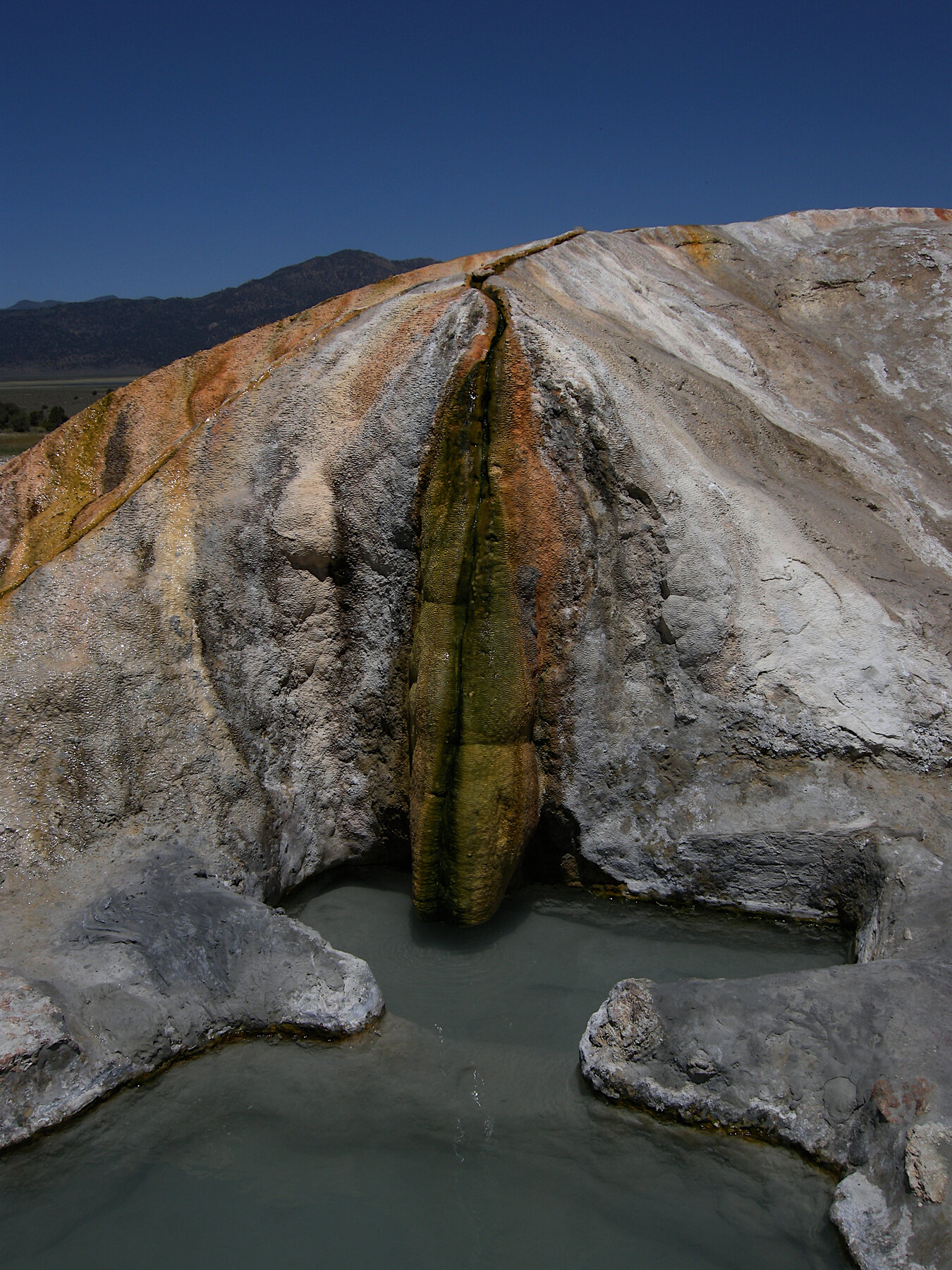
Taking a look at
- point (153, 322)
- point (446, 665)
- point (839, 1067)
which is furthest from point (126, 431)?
point (153, 322)

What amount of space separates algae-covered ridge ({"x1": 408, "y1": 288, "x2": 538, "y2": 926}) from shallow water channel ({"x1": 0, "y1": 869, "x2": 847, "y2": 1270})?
0.54 meters

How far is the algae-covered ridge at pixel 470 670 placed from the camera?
3498 millimetres

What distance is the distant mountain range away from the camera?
78812 mm

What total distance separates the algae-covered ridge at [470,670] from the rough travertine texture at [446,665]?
1 centimetres

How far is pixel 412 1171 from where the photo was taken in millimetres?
2570

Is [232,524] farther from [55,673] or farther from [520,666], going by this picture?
[520,666]

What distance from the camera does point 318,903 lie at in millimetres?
3854

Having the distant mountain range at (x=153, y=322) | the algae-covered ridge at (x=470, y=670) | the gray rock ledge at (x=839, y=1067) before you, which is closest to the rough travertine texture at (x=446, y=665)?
the algae-covered ridge at (x=470, y=670)

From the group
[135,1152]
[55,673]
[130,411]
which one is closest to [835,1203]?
[135,1152]

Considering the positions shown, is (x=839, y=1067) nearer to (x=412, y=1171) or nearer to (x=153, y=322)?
(x=412, y=1171)

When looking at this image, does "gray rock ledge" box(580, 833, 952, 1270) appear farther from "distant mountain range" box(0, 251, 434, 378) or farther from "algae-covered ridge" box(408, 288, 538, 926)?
"distant mountain range" box(0, 251, 434, 378)

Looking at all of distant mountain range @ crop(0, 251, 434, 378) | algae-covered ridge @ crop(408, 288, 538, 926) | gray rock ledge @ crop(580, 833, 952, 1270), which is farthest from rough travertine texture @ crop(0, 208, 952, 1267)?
distant mountain range @ crop(0, 251, 434, 378)

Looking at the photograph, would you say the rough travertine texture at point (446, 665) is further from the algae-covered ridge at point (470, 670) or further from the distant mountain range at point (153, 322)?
the distant mountain range at point (153, 322)

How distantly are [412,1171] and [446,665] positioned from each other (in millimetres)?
1663
